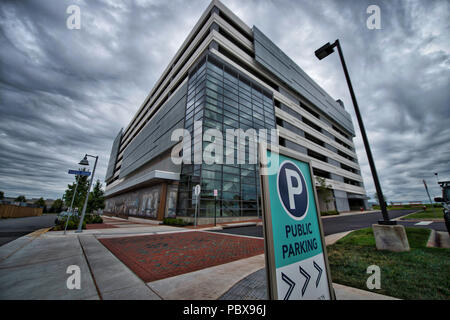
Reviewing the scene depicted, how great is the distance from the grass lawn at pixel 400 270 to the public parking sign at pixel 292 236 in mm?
1690

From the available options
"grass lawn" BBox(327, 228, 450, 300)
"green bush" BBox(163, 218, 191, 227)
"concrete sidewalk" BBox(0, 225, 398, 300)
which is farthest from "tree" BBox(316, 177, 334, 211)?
"concrete sidewalk" BBox(0, 225, 398, 300)

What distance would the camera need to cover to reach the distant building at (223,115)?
57.3 ft

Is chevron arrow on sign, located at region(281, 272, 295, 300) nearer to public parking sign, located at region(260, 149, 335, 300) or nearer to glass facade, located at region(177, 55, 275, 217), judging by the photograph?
public parking sign, located at region(260, 149, 335, 300)

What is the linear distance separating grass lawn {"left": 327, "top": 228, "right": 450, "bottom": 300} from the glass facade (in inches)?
479

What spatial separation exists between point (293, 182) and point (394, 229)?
5131 mm

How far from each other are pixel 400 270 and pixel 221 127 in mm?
16560

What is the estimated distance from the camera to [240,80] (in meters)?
22.8

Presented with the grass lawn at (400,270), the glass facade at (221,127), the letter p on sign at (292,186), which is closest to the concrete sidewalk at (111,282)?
the grass lawn at (400,270)

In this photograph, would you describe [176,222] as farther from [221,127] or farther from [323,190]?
[323,190]

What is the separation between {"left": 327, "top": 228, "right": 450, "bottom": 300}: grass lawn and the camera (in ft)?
8.34

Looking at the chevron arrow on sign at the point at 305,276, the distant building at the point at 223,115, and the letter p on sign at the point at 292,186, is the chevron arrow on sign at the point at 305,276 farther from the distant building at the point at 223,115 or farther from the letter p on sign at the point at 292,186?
the distant building at the point at 223,115

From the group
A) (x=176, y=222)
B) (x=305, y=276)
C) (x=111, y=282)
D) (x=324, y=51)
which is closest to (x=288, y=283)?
(x=305, y=276)
